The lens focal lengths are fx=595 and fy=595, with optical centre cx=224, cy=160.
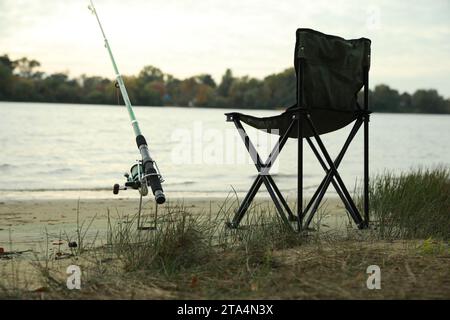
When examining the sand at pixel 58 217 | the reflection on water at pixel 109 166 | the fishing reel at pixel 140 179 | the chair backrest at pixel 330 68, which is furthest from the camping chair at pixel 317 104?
the reflection on water at pixel 109 166

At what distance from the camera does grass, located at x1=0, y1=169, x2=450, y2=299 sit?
291 cm

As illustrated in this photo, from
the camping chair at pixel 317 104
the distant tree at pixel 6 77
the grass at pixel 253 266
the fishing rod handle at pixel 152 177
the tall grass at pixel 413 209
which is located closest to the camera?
the grass at pixel 253 266

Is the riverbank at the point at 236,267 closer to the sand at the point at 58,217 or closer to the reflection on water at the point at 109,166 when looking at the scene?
the sand at the point at 58,217

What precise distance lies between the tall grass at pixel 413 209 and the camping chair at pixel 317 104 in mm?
353

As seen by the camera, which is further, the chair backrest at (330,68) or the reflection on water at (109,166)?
the reflection on water at (109,166)

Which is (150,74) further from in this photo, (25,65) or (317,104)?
(317,104)

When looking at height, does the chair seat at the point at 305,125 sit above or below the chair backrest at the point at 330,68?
below

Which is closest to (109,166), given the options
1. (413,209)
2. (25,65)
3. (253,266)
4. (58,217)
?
(58,217)

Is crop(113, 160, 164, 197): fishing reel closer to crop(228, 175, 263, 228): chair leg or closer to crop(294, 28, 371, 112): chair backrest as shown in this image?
crop(228, 175, 263, 228): chair leg

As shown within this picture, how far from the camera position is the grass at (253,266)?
9.55ft

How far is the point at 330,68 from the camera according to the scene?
475cm

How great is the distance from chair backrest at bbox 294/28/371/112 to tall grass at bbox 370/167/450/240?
102 centimetres
